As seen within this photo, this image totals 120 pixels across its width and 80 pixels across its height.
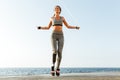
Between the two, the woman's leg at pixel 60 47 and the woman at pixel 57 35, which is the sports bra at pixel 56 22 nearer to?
the woman at pixel 57 35

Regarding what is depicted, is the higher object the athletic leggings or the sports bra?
the sports bra

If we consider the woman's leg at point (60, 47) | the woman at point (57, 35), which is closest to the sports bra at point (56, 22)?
the woman at point (57, 35)

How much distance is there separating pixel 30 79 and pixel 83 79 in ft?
5.41

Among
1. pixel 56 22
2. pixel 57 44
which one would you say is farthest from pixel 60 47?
pixel 56 22

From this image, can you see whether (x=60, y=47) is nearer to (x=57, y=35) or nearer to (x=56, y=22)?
(x=57, y=35)

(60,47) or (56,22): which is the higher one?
(56,22)

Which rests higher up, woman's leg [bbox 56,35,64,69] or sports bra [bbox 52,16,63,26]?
sports bra [bbox 52,16,63,26]

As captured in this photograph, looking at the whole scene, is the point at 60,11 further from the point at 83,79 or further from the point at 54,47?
the point at 83,79

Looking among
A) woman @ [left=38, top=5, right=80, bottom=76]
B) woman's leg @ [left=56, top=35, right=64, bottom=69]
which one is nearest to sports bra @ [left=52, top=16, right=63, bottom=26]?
woman @ [left=38, top=5, right=80, bottom=76]

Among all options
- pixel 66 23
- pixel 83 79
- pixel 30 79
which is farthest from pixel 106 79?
pixel 66 23

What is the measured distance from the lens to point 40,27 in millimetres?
11891

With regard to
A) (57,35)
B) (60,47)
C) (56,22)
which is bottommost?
(60,47)

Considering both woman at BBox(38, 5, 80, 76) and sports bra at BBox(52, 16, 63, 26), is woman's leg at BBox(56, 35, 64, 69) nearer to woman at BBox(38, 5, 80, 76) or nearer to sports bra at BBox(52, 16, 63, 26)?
woman at BBox(38, 5, 80, 76)

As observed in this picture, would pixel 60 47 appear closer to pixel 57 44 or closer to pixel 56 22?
pixel 57 44
